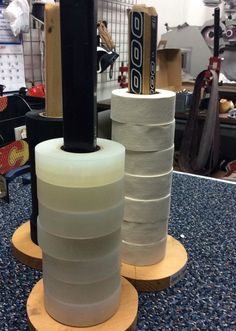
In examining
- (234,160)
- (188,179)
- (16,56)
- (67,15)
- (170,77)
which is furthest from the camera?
(170,77)

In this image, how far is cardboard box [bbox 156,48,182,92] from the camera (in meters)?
1.68

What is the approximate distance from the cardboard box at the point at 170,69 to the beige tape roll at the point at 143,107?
1257mm

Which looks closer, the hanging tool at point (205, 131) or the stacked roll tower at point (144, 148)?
the stacked roll tower at point (144, 148)

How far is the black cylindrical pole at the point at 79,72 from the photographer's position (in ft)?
1.01

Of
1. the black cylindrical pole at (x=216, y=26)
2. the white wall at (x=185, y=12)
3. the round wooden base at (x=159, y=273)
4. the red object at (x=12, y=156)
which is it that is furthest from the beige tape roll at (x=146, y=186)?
the white wall at (x=185, y=12)

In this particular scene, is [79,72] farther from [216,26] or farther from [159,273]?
[216,26]

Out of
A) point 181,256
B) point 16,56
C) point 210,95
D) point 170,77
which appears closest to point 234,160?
point 210,95

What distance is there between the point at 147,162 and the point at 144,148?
21mm

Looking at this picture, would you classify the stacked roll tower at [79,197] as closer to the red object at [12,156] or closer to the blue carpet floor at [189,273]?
the blue carpet floor at [189,273]

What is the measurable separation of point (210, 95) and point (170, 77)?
348 mm

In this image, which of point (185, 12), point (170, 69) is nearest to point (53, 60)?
point (170, 69)

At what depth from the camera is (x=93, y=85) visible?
13.2 inches

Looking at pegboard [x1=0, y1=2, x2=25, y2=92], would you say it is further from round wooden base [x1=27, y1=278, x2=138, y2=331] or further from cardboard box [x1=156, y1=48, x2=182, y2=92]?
round wooden base [x1=27, y1=278, x2=138, y2=331]

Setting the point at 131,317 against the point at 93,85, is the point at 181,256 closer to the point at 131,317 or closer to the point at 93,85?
the point at 131,317
